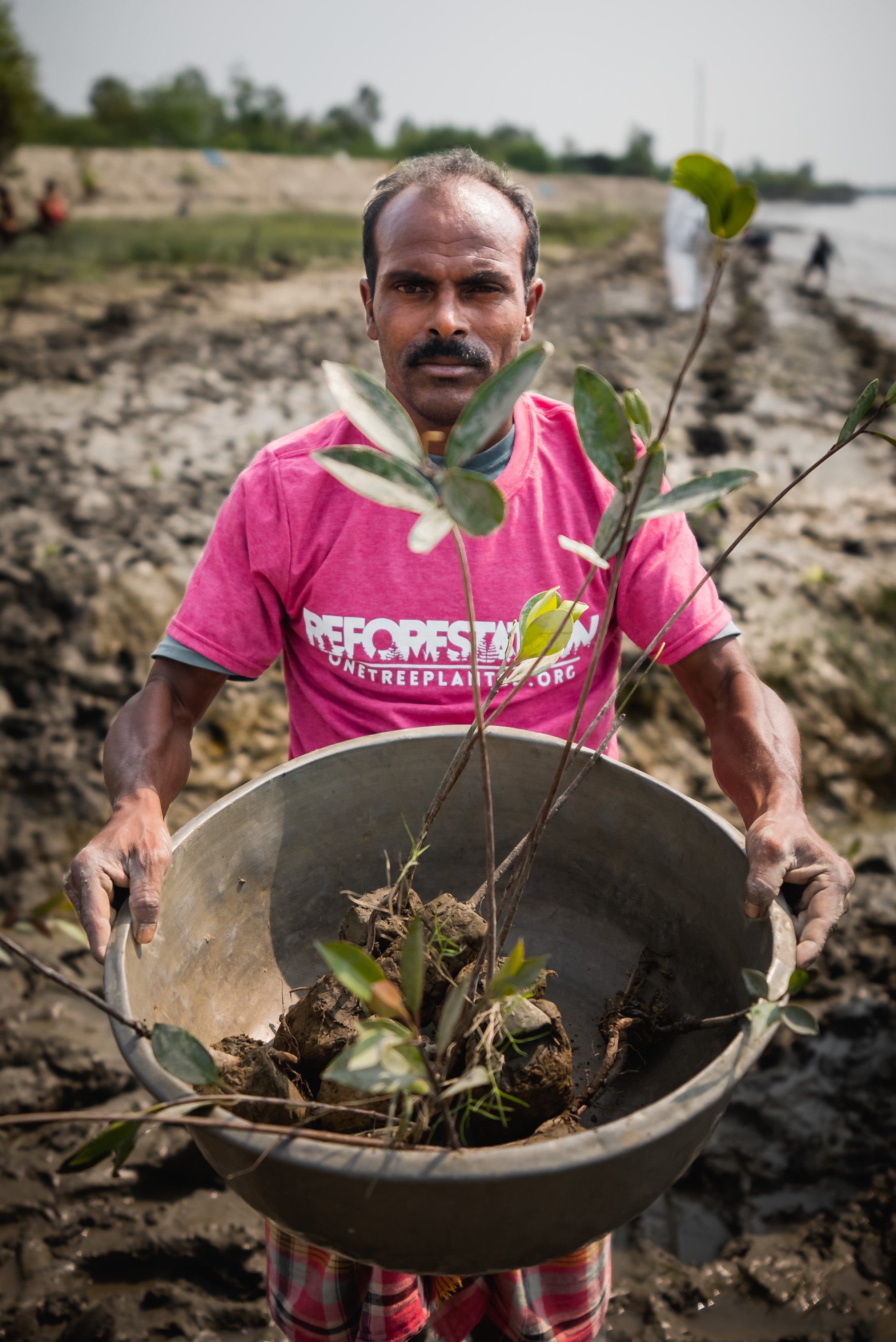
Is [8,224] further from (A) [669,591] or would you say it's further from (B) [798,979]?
(B) [798,979]

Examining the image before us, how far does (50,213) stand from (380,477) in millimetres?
14372

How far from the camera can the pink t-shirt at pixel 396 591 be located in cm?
152

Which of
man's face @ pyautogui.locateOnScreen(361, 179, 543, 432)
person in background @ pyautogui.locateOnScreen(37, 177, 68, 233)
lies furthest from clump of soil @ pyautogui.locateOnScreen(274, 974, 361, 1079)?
person in background @ pyautogui.locateOnScreen(37, 177, 68, 233)

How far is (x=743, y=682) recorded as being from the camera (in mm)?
1437

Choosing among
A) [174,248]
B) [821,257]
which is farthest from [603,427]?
[821,257]

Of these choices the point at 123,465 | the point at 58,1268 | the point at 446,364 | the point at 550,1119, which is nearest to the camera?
the point at 550,1119

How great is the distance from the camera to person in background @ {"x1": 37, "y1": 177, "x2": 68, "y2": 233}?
40.3 feet

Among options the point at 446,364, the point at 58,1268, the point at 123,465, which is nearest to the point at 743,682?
the point at 446,364

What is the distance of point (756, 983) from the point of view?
85 centimetres

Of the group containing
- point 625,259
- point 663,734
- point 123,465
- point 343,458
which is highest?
point 625,259

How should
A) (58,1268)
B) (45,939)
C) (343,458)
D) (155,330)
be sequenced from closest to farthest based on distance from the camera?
(343,458)
(58,1268)
(45,939)
(155,330)

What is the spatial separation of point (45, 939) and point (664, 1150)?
2.23 m

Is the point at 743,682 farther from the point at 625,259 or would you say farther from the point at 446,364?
the point at 625,259

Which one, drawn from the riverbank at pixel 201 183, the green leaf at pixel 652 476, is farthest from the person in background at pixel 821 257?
the green leaf at pixel 652 476
